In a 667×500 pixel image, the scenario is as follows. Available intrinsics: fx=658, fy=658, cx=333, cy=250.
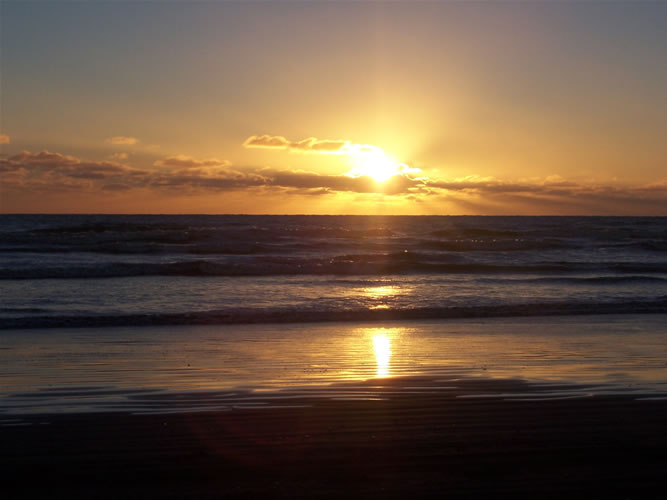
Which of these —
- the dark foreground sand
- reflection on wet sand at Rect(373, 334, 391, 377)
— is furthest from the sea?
the dark foreground sand

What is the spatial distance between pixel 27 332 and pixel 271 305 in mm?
5375

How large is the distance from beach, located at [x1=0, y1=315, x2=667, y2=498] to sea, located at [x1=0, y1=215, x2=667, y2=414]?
0.06 metres

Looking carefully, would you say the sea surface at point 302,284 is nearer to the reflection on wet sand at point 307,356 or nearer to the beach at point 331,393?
the beach at point 331,393

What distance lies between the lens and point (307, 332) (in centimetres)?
1151

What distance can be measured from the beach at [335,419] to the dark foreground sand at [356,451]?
0.02m

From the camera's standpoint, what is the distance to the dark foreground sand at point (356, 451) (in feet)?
14.0

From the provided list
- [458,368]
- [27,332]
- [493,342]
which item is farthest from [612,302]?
[27,332]

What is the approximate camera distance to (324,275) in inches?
918

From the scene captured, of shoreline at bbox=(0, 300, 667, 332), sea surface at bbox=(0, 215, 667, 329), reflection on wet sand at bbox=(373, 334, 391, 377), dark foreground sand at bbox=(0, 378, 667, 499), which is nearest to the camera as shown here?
dark foreground sand at bbox=(0, 378, 667, 499)

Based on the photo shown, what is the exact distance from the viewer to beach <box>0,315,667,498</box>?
4383 millimetres

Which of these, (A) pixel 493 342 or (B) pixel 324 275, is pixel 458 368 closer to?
(A) pixel 493 342

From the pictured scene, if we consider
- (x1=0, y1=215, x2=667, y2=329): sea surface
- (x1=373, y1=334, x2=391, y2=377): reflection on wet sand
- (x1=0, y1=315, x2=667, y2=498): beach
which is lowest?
(x1=0, y1=215, x2=667, y2=329): sea surface

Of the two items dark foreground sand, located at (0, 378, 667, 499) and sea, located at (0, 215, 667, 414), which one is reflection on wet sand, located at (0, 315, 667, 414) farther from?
dark foreground sand, located at (0, 378, 667, 499)

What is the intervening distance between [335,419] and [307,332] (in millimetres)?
5676
